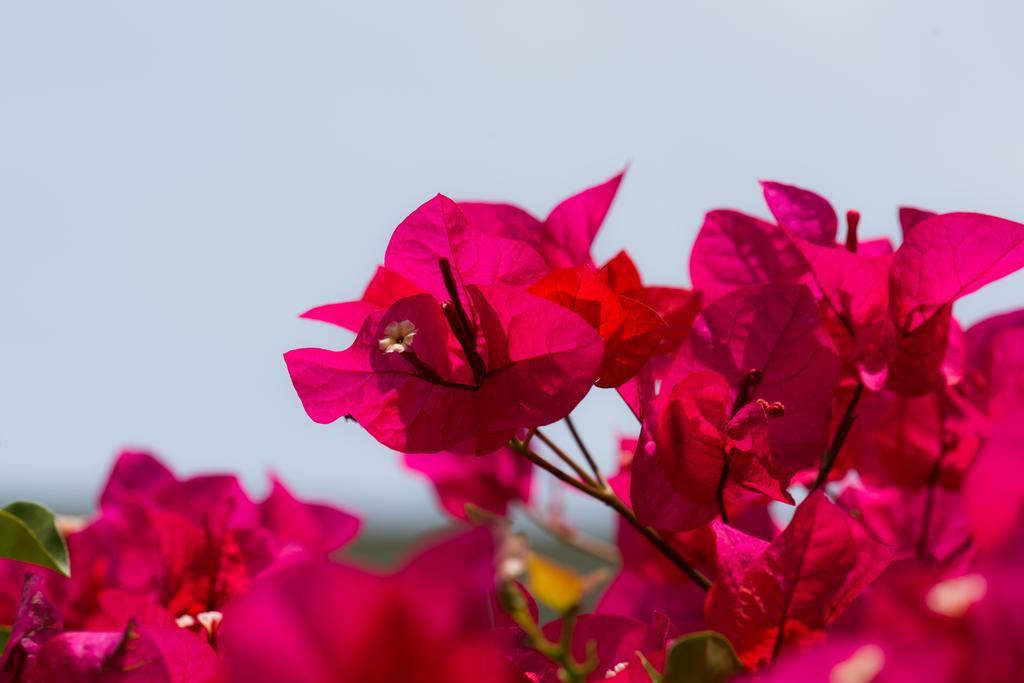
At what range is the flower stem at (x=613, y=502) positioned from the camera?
529 mm

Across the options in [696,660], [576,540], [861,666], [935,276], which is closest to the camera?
[861,666]

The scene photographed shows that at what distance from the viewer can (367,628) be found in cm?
26

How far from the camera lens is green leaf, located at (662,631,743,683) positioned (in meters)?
0.35

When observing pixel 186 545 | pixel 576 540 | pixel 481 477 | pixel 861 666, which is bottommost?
pixel 576 540

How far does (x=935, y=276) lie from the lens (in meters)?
0.56

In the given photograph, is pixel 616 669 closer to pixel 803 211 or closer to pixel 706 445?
pixel 706 445

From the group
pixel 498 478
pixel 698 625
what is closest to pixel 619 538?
pixel 698 625

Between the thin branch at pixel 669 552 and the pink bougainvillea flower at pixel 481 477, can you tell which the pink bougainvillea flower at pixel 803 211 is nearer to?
the thin branch at pixel 669 552

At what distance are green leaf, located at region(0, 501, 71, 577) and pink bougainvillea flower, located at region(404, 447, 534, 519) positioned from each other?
1.41 feet

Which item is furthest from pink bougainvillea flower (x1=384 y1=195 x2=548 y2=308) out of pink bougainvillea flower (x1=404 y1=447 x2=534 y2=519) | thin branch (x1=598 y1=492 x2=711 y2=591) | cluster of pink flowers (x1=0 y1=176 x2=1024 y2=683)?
pink bougainvillea flower (x1=404 y1=447 x2=534 y2=519)

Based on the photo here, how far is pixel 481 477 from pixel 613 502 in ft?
1.82

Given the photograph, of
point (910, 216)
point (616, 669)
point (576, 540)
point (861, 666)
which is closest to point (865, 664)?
point (861, 666)

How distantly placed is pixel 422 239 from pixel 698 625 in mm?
337

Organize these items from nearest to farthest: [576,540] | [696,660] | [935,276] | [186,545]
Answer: [696,660], [935,276], [186,545], [576,540]
